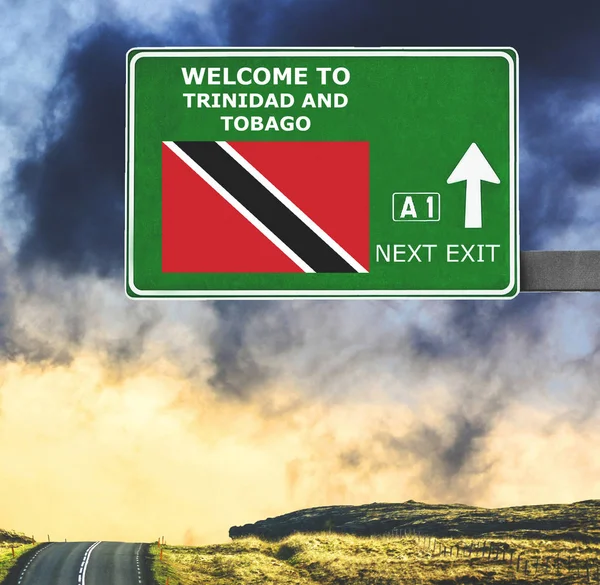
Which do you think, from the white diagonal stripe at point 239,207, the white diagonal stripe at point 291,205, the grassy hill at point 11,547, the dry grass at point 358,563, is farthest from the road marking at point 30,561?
the white diagonal stripe at point 291,205

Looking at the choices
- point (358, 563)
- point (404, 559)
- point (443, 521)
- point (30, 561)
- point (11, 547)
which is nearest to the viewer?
point (358, 563)

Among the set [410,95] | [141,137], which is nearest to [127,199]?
[141,137]

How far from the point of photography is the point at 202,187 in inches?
410

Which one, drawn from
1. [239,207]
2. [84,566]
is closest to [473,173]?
[239,207]

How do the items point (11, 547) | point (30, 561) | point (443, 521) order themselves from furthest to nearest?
point (443, 521), point (11, 547), point (30, 561)

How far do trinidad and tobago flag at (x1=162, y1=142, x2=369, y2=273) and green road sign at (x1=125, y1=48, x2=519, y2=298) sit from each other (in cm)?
2

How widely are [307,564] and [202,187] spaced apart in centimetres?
5784

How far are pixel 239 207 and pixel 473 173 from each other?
2.60m

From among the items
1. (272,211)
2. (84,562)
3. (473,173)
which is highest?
(473,173)

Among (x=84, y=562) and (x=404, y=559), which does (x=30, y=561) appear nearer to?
(x=84, y=562)

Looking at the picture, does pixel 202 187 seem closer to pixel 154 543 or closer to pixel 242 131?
pixel 242 131

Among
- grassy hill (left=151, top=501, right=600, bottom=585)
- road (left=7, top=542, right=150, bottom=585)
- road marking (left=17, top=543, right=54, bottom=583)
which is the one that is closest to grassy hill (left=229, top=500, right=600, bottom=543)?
grassy hill (left=151, top=501, right=600, bottom=585)

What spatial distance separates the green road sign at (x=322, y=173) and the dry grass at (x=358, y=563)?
165ft

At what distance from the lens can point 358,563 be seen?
6191cm
